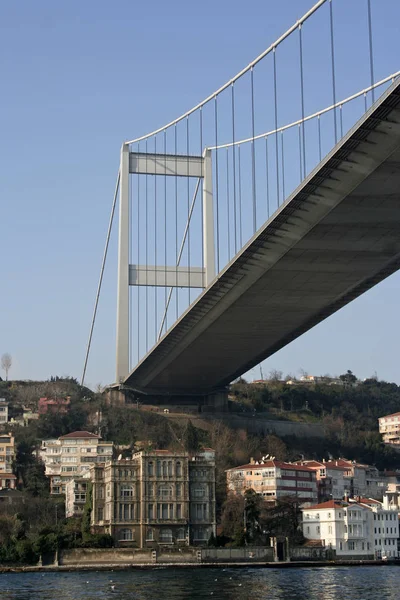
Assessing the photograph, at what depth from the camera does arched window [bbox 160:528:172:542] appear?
5488cm

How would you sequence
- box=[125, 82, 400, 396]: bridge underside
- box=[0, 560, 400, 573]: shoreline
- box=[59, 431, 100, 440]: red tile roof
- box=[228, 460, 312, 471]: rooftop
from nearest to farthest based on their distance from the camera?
1. box=[125, 82, 400, 396]: bridge underside
2. box=[0, 560, 400, 573]: shoreline
3. box=[228, 460, 312, 471]: rooftop
4. box=[59, 431, 100, 440]: red tile roof

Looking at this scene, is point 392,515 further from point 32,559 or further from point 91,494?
point 32,559

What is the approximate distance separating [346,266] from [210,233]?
18445mm

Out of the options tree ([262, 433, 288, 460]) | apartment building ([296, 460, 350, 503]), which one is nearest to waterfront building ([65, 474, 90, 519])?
apartment building ([296, 460, 350, 503])

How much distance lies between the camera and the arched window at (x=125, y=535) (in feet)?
179

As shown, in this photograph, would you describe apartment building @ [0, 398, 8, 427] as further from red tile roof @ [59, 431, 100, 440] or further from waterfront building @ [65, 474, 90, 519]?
waterfront building @ [65, 474, 90, 519]

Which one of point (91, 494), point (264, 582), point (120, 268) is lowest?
point (264, 582)

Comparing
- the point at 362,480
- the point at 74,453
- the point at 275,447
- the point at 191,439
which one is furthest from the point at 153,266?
the point at 362,480

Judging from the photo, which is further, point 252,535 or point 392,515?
point 392,515

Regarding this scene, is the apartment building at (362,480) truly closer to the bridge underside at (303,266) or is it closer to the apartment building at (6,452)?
the bridge underside at (303,266)

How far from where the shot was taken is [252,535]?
5531 centimetres

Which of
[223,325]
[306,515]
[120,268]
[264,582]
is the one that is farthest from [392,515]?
[264,582]

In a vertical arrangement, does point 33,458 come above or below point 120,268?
below

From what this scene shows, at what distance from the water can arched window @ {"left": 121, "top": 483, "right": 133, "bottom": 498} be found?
7.02 metres
